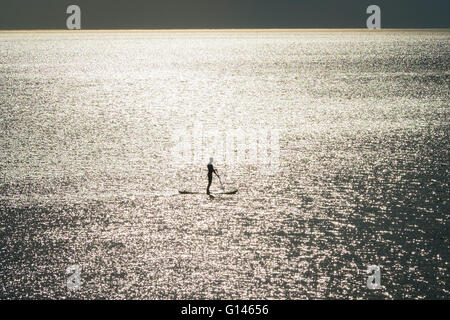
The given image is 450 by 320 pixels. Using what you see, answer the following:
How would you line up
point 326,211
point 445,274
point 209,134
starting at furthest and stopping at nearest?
point 209,134 → point 326,211 → point 445,274

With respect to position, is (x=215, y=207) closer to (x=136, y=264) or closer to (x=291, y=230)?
(x=291, y=230)

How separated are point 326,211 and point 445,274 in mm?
11232

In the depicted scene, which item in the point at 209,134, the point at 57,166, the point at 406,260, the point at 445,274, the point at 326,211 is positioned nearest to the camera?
the point at 445,274

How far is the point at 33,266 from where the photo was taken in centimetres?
3188

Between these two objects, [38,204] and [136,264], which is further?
[38,204]

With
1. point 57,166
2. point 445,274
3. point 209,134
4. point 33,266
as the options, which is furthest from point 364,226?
point 209,134

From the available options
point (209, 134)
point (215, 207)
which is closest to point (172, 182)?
point (215, 207)

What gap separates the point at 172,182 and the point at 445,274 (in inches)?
966

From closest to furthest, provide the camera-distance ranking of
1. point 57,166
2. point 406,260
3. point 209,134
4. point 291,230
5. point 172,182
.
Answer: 1. point 406,260
2. point 291,230
3. point 172,182
4. point 57,166
5. point 209,134

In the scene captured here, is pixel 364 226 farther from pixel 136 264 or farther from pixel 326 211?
pixel 136 264
